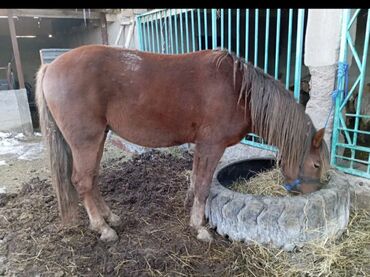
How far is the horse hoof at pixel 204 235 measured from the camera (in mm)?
2096

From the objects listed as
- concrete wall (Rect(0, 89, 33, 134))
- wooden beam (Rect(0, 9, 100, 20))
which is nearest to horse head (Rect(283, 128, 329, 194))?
wooden beam (Rect(0, 9, 100, 20))

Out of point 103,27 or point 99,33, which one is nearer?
point 103,27

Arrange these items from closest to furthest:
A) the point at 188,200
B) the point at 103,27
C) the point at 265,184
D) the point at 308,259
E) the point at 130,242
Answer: the point at 308,259, the point at 130,242, the point at 265,184, the point at 188,200, the point at 103,27

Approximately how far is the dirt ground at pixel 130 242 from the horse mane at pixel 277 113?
716 millimetres

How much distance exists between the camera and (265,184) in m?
2.42

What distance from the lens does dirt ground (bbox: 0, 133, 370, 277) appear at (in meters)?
1.83

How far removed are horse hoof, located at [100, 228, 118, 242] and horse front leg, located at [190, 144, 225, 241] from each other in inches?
23.6

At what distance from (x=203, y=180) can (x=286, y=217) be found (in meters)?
0.63

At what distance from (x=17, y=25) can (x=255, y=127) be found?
10697 millimetres

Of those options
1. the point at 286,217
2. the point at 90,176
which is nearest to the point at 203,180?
the point at 286,217

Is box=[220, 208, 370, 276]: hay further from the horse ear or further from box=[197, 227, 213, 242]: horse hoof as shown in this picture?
the horse ear

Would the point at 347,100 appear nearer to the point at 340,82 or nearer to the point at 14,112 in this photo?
the point at 340,82

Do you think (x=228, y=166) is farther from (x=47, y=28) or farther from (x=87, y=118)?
(x=47, y=28)
